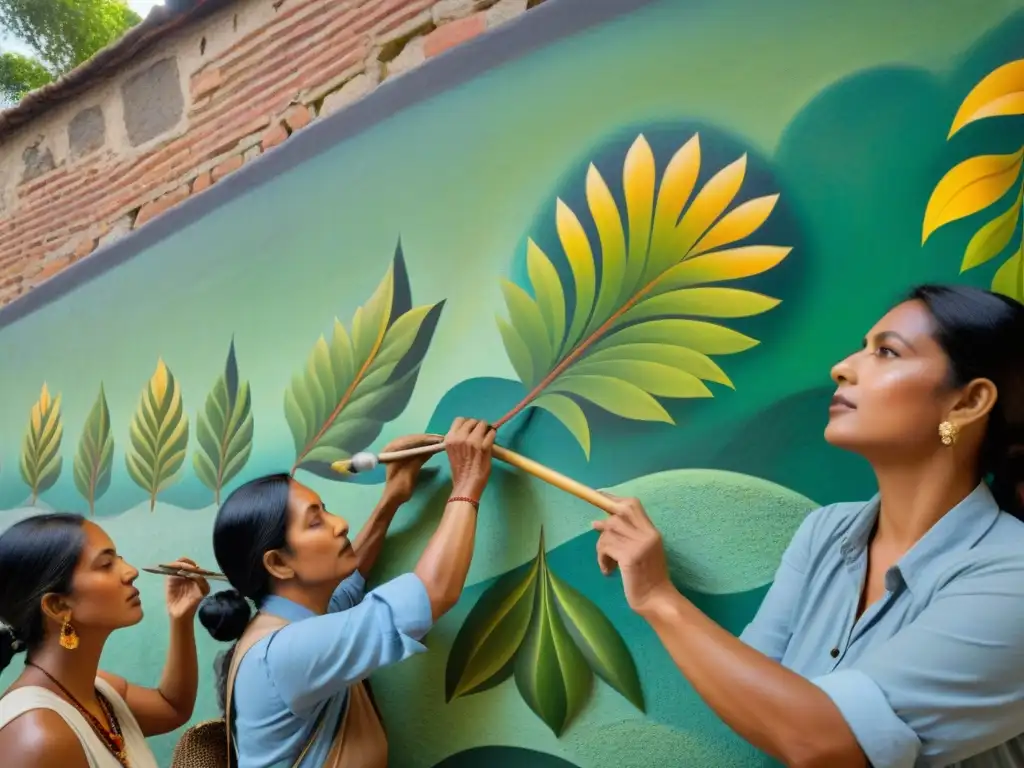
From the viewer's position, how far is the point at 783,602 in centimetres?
123

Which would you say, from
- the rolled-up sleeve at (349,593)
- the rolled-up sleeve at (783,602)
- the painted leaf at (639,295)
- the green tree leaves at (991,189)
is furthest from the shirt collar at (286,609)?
the green tree leaves at (991,189)

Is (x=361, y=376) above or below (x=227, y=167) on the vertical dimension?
below

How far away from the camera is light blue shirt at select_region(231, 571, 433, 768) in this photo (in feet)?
4.52

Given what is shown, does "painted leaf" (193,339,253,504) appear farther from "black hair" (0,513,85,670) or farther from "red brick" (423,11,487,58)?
"red brick" (423,11,487,58)

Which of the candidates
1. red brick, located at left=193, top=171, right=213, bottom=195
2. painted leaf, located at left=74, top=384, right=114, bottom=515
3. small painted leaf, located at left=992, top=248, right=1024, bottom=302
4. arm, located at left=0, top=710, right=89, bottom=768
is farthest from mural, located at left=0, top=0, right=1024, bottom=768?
arm, located at left=0, top=710, right=89, bottom=768

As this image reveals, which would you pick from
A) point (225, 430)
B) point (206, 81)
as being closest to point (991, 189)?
point (225, 430)

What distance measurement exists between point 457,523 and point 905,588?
0.74 meters

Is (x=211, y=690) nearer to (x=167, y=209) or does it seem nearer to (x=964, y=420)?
(x=167, y=209)

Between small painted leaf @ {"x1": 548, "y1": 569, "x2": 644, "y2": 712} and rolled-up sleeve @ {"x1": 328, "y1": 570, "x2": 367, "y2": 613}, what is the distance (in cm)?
45

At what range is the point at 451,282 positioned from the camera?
1852 millimetres

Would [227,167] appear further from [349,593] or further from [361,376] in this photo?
[349,593]

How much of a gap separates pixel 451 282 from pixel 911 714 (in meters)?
1.23

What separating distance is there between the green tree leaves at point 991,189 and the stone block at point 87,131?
2.69 m

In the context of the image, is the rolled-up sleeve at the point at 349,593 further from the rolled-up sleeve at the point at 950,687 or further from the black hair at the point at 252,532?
the rolled-up sleeve at the point at 950,687
